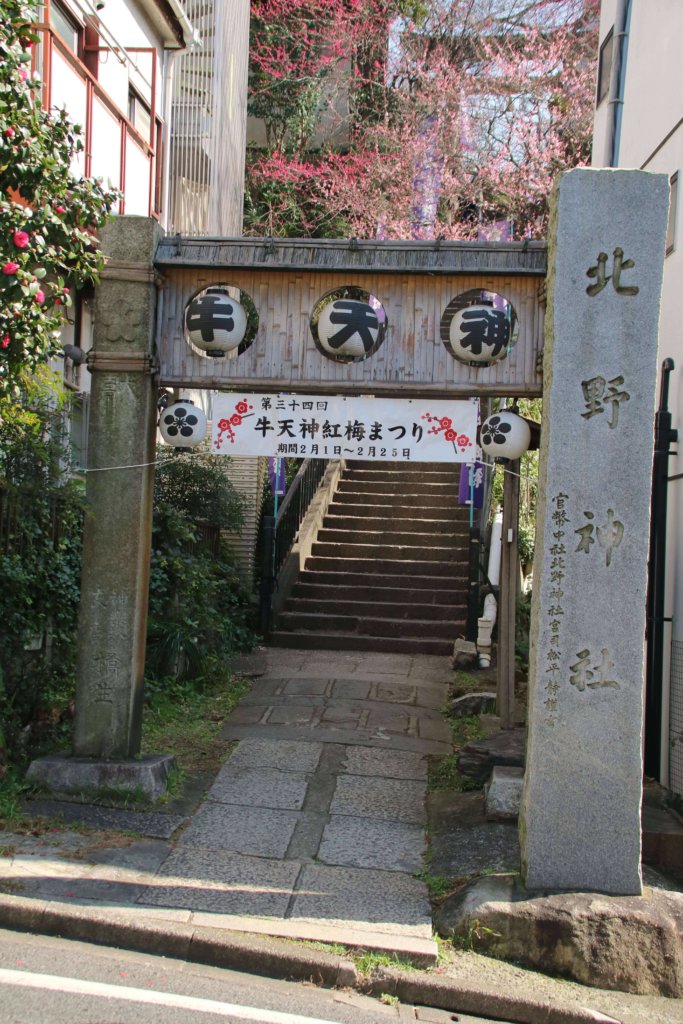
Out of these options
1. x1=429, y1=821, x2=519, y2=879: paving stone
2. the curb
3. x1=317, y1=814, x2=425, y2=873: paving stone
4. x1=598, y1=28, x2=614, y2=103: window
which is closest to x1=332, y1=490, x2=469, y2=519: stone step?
x1=598, y1=28, x2=614, y2=103: window

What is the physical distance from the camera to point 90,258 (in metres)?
7.21

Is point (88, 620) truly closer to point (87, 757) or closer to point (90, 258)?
point (87, 757)

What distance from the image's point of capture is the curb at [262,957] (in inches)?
205

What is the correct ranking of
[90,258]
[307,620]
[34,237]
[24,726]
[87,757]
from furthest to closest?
[307,620], [24,726], [87,757], [90,258], [34,237]

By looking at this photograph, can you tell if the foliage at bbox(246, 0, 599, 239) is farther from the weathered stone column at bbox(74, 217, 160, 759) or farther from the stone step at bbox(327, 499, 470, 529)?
the weathered stone column at bbox(74, 217, 160, 759)

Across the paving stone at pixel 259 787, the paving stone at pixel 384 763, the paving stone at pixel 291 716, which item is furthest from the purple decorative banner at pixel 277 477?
the paving stone at pixel 259 787

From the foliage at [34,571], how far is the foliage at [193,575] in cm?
210

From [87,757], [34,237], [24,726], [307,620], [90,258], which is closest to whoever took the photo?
[34,237]

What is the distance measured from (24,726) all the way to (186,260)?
14.3 feet

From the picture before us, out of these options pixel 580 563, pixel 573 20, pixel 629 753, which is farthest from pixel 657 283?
pixel 573 20

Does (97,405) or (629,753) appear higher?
(97,405)

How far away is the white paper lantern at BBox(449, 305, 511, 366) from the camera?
7.58m

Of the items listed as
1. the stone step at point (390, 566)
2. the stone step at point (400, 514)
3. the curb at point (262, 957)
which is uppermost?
the stone step at point (400, 514)

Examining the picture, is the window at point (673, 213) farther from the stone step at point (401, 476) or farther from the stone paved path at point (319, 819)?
the stone step at point (401, 476)
